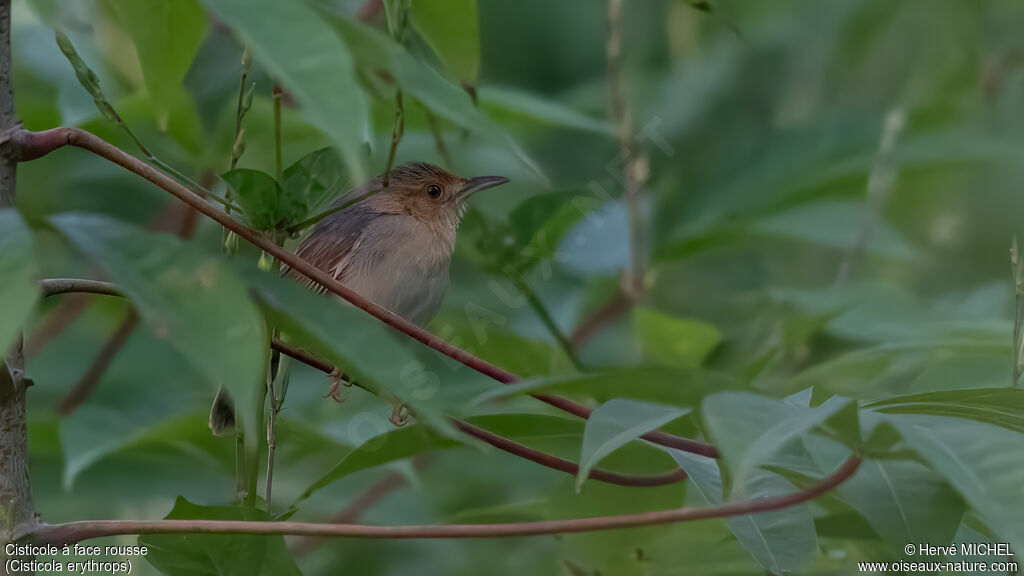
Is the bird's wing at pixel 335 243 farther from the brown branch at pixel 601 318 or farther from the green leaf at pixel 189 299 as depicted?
the green leaf at pixel 189 299

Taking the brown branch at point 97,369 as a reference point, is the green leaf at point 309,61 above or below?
below

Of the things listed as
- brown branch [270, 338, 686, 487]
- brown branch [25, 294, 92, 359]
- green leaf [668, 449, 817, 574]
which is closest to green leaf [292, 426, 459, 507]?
brown branch [270, 338, 686, 487]

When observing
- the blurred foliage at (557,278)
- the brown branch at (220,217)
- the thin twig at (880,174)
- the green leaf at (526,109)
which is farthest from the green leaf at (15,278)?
the thin twig at (880,174)

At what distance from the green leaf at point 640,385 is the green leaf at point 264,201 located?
0.36 metres

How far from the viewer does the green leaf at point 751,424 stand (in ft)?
Answer: 3.30

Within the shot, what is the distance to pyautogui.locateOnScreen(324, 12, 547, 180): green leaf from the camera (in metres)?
1.12

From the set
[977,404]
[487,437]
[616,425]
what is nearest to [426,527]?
[487,437]

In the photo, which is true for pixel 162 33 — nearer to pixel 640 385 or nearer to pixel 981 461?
pixel 640 385

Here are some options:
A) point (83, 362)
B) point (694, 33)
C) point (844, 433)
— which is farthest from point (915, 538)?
point (694, 33)

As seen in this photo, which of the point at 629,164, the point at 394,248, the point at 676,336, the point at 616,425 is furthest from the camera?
the point at 629,164

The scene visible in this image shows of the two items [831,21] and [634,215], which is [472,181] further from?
[831,21]

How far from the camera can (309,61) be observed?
100cm

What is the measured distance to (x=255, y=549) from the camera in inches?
61.3

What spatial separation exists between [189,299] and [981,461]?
814 mm
